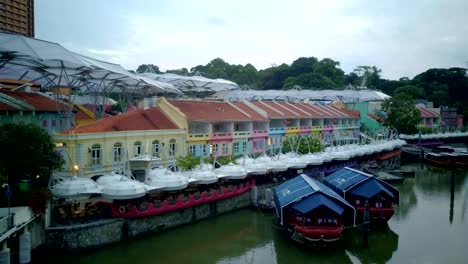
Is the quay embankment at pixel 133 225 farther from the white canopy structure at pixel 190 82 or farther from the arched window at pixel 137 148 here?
the white canopy structure at pixel 190 82

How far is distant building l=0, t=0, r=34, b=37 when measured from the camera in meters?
63.2

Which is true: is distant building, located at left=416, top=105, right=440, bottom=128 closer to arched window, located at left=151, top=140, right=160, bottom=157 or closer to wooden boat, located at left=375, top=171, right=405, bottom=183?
wooden boat, located at left=375, top=171, right=405, bottom=183

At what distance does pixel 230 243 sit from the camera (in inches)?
920

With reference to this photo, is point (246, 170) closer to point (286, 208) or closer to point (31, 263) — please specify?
point (286, 208)

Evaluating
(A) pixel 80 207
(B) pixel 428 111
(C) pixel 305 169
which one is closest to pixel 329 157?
(C) pixel 305 169

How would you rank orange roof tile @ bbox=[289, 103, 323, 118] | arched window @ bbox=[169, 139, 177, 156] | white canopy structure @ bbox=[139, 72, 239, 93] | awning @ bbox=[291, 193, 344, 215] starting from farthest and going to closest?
white canopy structure @ bbox=[139, 72, 239, 93] < orange roof tile @ bbox=[289, 103, 323, 118] < arched window @ bbox=[169, 139, 177, 156] < awning @ bbox=[291, 193, 344, 215]

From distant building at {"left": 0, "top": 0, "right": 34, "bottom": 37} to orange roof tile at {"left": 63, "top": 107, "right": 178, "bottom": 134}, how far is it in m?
42.2

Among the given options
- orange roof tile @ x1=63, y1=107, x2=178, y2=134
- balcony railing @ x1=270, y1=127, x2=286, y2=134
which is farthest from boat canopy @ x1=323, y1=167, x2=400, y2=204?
balcony railing @ x1=270, y1=127, x2=286, y2=134

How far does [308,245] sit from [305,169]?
1584 centimetres

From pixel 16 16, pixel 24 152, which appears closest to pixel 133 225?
pixel 24 152

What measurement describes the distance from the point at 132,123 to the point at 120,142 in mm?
2649

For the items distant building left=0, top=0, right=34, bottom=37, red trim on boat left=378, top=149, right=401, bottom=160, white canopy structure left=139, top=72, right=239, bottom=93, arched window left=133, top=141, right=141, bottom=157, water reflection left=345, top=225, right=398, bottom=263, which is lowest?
water reflection left=345, top=225, right=398, bottom=263

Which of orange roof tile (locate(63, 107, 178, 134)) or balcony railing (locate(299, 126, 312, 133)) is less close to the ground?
orange roof tile (locate(63, 107, 178, 134))

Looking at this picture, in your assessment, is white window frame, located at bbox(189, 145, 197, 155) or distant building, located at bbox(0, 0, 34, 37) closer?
white window frame, located at bbox(189, 145, 197, 155)
